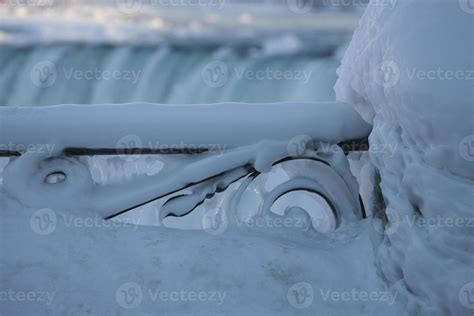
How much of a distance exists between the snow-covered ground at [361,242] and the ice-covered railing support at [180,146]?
0.04 meters

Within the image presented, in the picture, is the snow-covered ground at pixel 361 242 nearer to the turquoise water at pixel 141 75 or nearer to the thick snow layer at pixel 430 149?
the thick snow layer at pixel 430 149

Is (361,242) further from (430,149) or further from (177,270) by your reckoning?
(177,270)

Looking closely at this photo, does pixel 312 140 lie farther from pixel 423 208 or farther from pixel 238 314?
pixel 238 314

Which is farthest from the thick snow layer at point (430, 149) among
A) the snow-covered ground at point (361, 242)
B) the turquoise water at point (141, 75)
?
the turquoise water at point (141, 75)

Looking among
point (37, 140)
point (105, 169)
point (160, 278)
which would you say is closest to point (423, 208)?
point (160, 278)

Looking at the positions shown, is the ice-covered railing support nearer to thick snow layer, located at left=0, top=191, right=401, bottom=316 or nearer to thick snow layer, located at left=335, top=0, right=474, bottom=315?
thick snow layer, located at left=0, top=191, right=401, bottom=316

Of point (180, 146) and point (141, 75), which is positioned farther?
point (141, 75)

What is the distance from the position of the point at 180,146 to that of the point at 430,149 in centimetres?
49

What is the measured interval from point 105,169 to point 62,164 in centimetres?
9

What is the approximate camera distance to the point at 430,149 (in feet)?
2.53

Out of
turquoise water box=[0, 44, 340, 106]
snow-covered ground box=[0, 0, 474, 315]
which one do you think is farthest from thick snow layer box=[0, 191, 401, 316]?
turquoise water box=[0, 44, 340, 106]

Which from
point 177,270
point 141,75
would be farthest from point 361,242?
point 141,75

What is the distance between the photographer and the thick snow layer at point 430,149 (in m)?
0.74

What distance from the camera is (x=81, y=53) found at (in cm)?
335
